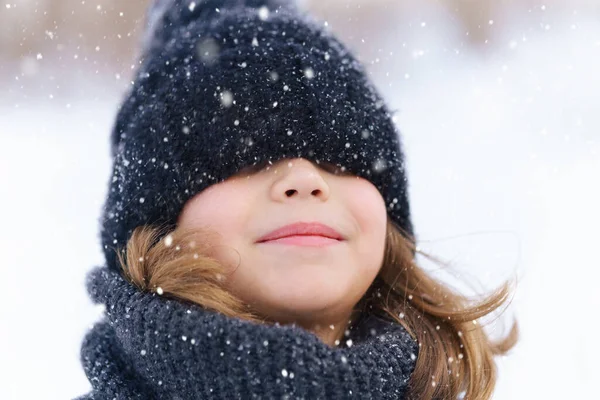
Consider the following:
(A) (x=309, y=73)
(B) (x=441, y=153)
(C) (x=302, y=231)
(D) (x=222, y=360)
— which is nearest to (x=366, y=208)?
(C) (x=302, y=231)

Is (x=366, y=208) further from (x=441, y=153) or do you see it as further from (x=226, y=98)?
(x=441, y=153)

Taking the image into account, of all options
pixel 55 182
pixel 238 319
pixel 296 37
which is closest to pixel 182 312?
pixel 238 319

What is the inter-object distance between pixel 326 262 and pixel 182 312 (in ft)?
0.74

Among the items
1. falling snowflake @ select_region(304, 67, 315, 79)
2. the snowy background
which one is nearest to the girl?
falling snowflake @ select_region(304, 67, 315, 79)

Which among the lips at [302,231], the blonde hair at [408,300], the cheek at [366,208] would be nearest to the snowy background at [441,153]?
the blonde hair at [408,300]

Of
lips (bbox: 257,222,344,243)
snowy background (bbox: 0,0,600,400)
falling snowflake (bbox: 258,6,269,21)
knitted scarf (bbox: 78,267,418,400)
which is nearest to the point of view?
knitted scarf (bbox: 78,267,418,400)

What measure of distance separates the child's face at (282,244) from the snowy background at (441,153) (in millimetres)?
658

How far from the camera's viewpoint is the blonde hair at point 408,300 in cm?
97

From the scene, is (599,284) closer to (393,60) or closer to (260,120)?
(393,60)

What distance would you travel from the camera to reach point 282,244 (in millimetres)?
→ 971

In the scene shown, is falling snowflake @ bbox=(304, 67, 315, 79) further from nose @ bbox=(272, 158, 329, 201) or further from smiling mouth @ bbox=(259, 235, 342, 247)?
smiling mouth @ bbox=(259, 235, 342, 247)

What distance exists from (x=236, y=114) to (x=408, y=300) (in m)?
0.48

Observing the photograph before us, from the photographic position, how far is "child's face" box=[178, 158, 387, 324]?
3.18 ft

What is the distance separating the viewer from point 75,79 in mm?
2549
